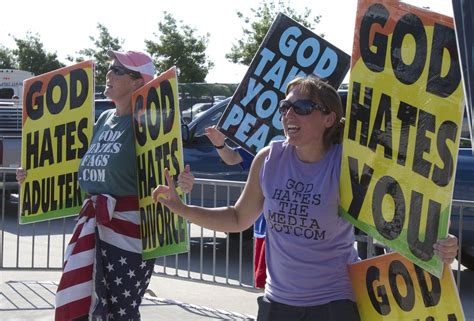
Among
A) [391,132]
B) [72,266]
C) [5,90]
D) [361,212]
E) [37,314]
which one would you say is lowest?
[37,314]

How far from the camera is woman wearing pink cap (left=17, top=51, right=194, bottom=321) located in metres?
5.10

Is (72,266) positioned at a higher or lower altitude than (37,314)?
higher

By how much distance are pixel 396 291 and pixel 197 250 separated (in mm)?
6874

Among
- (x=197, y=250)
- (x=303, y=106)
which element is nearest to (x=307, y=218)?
(x=303, y=106)

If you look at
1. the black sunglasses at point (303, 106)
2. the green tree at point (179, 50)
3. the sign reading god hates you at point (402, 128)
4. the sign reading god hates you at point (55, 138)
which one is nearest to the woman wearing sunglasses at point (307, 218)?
the black sunglasses at point (303, 106)

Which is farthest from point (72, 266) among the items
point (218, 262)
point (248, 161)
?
point (218, 262)

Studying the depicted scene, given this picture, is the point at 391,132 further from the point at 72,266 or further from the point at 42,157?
the point at 42,157

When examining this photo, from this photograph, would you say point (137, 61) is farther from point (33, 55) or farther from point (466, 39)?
point (33, 55)

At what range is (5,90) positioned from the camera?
3303 cm

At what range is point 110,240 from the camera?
5.15 metres

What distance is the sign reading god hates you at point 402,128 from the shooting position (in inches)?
127

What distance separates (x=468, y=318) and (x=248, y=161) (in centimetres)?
264

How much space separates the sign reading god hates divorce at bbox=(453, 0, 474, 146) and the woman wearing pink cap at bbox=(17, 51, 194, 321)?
8.34ft

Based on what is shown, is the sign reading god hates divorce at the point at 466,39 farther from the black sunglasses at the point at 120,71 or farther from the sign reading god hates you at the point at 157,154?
the black sunglasses at the point at 120,71
